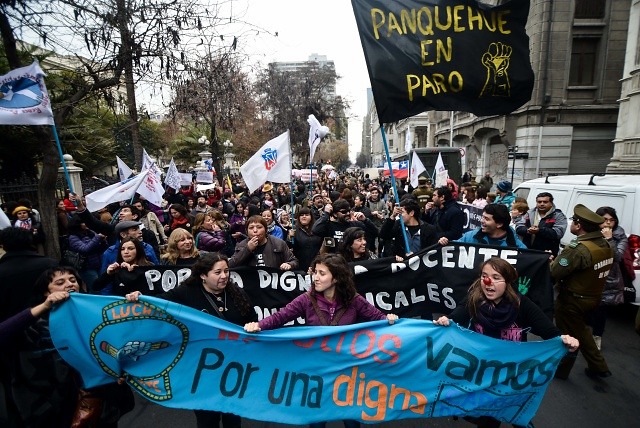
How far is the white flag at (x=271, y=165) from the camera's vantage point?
6.42 metres

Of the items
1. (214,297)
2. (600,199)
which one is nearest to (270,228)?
(214,297)

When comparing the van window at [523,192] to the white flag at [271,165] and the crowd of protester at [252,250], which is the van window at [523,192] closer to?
the crowd of protester at [252,250]

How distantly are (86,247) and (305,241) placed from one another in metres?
3.02

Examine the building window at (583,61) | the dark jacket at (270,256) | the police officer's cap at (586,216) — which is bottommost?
the dark jacket at (270,256)

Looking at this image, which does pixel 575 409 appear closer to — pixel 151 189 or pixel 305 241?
pixel 305 241

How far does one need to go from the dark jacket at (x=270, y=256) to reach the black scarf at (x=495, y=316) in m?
2.01

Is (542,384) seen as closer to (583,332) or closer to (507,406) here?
(507,406)

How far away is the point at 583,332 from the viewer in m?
3.75

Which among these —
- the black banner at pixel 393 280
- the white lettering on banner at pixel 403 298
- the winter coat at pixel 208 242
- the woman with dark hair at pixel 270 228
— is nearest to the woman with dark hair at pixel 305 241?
the woman with dark hair at pixel 270 228

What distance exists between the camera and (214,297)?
2.91m

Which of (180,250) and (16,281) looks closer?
(16,281)

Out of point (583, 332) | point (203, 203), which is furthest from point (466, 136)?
point (583, 332)

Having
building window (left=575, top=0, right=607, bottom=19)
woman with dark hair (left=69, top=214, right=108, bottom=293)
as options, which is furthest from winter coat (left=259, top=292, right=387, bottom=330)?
building window (left=575, top=0, right=607, bottom=19)

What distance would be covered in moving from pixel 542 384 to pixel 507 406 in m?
0.28
